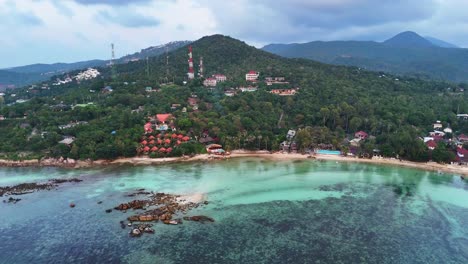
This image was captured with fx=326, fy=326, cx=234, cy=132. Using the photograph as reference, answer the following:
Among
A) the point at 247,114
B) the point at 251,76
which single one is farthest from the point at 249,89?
the point at 247,114

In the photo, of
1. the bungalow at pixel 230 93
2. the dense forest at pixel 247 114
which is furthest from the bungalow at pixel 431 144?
the bungalow at pixel 230 93

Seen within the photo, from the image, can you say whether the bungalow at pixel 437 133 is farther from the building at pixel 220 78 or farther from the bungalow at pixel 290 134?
the building at pixel 220 78

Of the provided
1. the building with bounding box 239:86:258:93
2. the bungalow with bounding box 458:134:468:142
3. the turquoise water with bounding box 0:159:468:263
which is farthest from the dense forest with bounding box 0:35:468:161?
the turquoise water with bounding box 0:159:468:263

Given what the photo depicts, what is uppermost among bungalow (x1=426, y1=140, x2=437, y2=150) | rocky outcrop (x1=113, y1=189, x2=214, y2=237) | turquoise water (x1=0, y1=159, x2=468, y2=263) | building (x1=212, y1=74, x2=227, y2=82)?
building (x1=212, y1=74, x2=227, y2=82)

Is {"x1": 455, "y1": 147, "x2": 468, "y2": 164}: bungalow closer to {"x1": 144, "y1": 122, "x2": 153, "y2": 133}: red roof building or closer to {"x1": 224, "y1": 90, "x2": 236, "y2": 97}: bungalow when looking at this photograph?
{"x1": 224, "y1": 90, "x2": 236, "y2": 97}: bungalow

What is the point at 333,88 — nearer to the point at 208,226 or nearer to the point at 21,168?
the point at 208,226

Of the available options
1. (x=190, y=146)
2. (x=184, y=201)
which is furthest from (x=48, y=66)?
(x=184, y=201)
